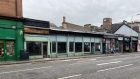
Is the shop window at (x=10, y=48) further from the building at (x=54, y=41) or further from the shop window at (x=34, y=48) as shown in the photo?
the shop window at (x=34, y=48)

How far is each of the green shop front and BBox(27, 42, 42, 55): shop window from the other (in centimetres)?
146

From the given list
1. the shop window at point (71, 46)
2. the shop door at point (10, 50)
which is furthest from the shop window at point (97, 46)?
the shop door at point (10, 50)

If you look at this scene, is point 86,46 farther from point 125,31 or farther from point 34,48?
point 125,31

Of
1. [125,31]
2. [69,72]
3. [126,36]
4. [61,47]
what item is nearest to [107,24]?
[125,31]

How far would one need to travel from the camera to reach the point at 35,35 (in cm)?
3400

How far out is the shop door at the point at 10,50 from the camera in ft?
98.8

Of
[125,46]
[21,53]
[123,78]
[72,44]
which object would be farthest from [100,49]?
[123,78]

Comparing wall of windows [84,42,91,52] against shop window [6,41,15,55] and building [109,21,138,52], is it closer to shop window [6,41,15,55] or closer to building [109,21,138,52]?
building [109,21,138,52]

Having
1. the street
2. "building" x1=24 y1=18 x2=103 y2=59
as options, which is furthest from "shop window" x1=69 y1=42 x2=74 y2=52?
the street

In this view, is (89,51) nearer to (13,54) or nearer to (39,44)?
(39,44)

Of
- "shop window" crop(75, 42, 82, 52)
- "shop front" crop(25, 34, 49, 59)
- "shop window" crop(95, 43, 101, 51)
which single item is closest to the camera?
"shop front" crop(25, 34, 49, 59)

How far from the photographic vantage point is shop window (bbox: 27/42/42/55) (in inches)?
1308

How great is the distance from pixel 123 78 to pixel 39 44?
2133 centimetres

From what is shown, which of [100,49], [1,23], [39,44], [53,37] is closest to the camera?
[1,23]
